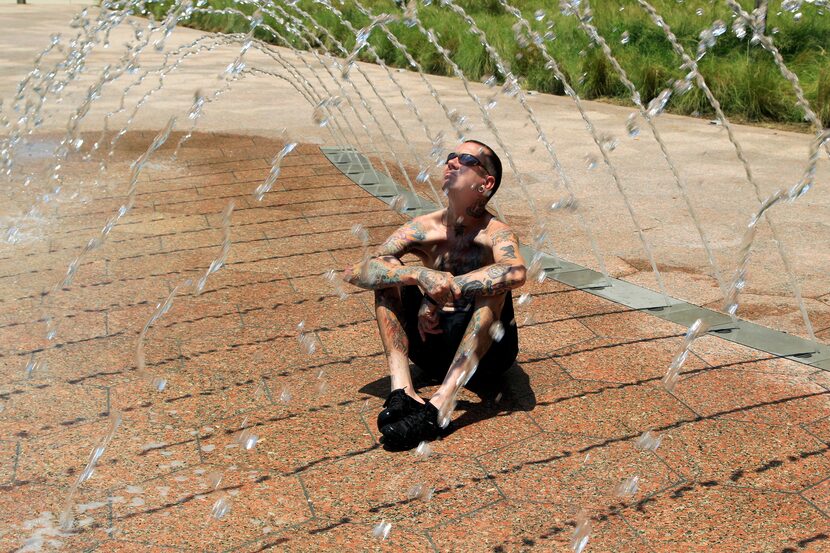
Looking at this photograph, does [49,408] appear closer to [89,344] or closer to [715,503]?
[89,344]

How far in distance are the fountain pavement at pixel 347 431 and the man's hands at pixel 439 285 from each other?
43 centimetres

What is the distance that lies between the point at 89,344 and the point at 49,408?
2.18 ft

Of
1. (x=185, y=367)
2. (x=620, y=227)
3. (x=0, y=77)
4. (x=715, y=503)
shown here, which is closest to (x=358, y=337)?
(x=185, y=367)

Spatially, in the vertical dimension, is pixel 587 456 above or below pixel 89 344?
above

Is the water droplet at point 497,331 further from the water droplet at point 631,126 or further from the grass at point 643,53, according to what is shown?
the grass at point 643,53

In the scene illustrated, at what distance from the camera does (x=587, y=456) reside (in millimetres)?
3238

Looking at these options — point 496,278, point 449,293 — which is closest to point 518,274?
point 496,278

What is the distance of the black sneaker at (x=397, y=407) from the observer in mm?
3322

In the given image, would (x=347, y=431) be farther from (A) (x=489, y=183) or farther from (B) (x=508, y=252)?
(A) (x=489, y=183)

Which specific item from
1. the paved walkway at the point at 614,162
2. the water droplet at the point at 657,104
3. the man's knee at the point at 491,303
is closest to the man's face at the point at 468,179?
the man's knee at the point at 491,303

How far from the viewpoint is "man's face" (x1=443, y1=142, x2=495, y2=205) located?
359 cm

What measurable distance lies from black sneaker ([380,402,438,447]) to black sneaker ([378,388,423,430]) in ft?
0.06

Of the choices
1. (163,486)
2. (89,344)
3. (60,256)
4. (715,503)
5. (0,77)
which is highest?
(715,503)

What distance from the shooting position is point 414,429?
3.28 m
